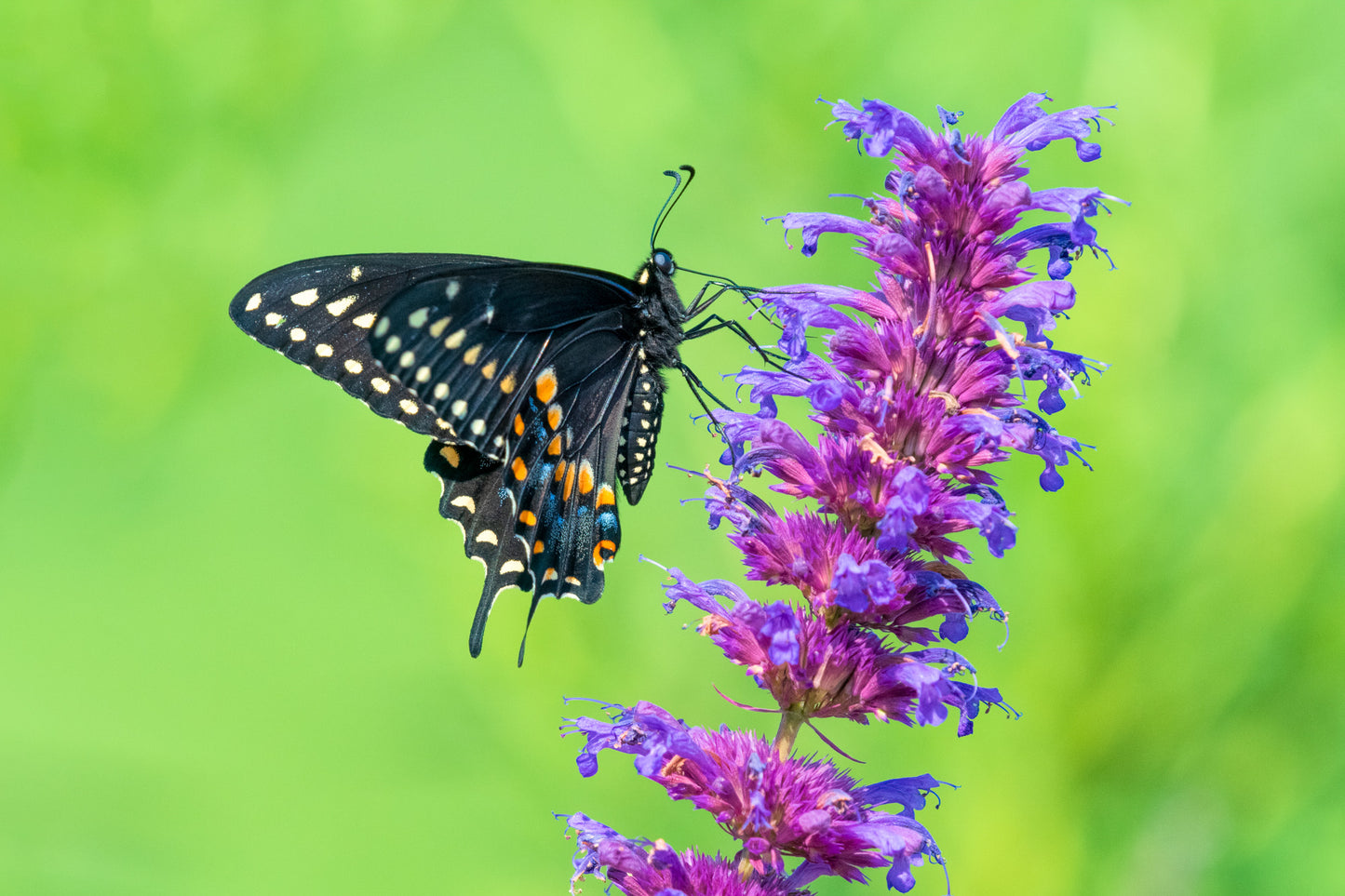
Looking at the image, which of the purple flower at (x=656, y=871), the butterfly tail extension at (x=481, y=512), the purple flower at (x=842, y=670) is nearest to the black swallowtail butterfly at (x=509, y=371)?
the butterfly tail extension at (x=481, y=512)

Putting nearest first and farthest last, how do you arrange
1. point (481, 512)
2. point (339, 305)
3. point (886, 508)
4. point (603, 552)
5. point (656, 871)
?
1. point (886, 508)
2. point (656, 871)
3. point (339, 305)
4. point (603, 552)
5. point (481, 512)

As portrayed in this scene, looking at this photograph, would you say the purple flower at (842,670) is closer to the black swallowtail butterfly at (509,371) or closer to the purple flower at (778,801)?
the purple flower at (778,801)

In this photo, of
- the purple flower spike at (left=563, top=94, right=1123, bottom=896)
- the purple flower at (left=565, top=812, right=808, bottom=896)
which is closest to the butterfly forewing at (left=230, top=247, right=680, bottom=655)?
the purple flower at (left=565, top=812, right=808, bottom=896)

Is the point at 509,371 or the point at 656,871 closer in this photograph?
the point at 656,871

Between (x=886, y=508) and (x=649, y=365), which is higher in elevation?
(x=649, y=365)

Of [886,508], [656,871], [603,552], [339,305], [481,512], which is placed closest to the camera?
[886,508]

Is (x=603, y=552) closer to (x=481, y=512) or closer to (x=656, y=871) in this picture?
(x=481, y=512)

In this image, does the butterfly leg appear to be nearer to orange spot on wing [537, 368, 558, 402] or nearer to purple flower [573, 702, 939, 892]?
orange spot on wing [537, 368, 558, 402]

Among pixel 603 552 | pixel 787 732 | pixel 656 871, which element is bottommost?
pixel 656 871

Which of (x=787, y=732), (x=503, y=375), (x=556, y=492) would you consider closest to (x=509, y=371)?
(x=503, y=375)
